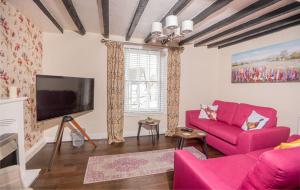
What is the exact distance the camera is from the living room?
2.06 metres

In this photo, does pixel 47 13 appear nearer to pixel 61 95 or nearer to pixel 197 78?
pixel 61 95

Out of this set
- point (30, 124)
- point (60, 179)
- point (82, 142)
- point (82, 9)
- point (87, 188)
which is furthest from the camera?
point (82, 142)

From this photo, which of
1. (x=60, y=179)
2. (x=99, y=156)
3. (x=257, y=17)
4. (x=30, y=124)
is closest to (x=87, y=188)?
(x=60, y=179)

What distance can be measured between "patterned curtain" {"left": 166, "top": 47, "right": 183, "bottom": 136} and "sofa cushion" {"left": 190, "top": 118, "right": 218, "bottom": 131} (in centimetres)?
50

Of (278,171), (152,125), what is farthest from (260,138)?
(152,125)

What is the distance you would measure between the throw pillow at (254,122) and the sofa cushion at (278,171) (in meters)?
2.01

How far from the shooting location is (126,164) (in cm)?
261

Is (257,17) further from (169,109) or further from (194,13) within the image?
(169,109)

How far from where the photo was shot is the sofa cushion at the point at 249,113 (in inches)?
108

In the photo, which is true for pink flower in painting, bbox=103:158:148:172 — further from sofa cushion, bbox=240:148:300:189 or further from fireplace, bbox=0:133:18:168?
sofa cushion, bbox=240:148:300:189

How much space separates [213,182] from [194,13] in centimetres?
241

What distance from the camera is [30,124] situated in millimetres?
2879

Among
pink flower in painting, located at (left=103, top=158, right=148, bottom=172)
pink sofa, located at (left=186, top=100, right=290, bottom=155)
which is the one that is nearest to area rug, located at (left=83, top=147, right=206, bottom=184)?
pink flower in painting, located at (left=103, top=158, right=148, bottom=172)

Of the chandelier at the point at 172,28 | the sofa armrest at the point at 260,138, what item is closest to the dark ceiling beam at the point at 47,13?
the chandelier at the point at 172,28
